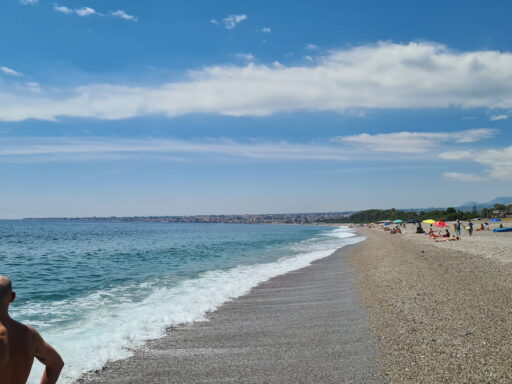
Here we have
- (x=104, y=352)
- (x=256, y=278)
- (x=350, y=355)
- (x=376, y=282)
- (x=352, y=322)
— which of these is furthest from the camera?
(x=256, y=278)

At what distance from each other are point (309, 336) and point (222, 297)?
523cm

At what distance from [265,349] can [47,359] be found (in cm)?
475

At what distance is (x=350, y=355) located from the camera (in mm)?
6590

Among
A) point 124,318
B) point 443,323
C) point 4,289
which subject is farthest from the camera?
point 124,318

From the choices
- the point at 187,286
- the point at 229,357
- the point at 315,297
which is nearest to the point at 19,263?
the point at 187,286

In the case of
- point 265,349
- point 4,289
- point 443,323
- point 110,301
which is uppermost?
point 4,289

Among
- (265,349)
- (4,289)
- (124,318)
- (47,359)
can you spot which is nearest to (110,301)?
(124,318)

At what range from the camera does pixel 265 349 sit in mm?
7125

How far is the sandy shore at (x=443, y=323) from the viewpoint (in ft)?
18.3

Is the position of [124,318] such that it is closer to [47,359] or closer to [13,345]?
[47,359]

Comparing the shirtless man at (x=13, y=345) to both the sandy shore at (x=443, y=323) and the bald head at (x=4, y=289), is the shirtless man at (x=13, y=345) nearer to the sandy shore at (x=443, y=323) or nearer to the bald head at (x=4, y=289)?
the bald head at (x=4, y=289)

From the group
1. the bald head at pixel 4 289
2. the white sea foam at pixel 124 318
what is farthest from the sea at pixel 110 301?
the bald head at pixel 4 289

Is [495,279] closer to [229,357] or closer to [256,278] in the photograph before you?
[256,278]

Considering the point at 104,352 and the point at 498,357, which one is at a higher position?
the point at 498,357
